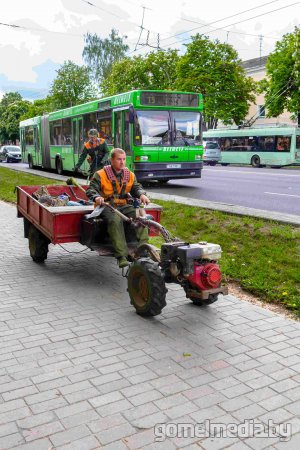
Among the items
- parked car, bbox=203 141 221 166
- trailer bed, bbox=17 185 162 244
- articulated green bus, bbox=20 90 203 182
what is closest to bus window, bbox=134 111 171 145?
articulated green bus, bbox=20 90 203 182

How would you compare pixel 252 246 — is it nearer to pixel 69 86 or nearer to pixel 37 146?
pixel 37 146

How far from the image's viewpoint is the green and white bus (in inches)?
1243

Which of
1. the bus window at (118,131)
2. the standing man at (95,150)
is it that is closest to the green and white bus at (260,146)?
the bus window at (118,131)

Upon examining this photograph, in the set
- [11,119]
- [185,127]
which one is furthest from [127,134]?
[11,119]

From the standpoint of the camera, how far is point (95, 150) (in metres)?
11.7

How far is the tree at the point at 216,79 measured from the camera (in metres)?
44.2

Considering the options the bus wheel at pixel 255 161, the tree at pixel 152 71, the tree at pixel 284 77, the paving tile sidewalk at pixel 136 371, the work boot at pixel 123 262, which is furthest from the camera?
the tree at pixel 152 71

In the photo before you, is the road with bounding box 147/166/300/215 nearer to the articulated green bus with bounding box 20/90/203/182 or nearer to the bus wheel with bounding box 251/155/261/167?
the articulated green bus with bounding box 20/90/203/182

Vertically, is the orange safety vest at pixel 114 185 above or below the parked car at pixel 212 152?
above

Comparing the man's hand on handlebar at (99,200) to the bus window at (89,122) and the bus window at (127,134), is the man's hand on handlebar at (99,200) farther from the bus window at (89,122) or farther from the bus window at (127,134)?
the bus window at (89,122)

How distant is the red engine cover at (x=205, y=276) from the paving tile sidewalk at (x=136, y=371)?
1.23 feet

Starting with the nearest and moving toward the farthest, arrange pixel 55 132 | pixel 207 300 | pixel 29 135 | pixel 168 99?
1. pixel 207 300
2. pixel 168 99
3. pixel 55 132
4. pixel 29 135

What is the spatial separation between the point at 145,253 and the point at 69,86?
165 ft

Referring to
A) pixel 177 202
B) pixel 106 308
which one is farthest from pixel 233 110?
pixel 106 308
